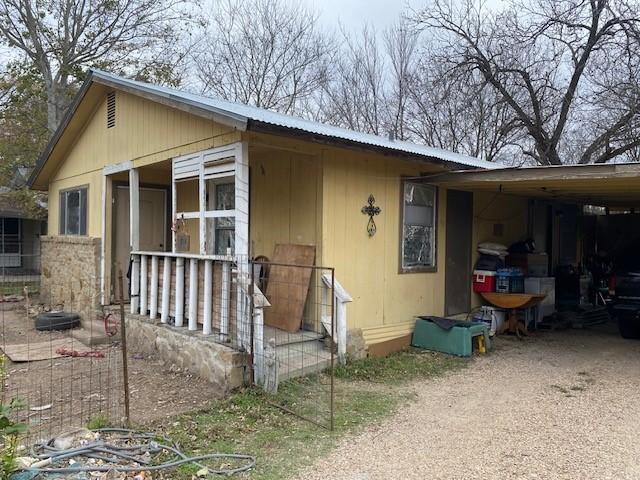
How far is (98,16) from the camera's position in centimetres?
1770

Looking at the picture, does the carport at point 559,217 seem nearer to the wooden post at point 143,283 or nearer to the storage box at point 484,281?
the storage box at point 484,281

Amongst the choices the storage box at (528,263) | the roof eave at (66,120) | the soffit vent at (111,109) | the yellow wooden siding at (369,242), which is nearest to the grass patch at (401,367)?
the yellow wooden siding at (369,242)

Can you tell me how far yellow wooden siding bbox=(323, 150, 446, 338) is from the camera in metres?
6.27

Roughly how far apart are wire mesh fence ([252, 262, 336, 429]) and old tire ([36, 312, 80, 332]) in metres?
3.95

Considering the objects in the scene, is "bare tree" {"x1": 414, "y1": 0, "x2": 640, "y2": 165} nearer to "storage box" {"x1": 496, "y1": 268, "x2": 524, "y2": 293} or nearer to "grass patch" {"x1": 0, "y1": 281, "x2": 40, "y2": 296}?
"storage box" {"x1": 496, "y1": 268, "x2": 524, "y2": 293}

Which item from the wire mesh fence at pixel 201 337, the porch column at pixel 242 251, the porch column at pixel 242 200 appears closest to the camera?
the wire mesh fence at pixel 201 337

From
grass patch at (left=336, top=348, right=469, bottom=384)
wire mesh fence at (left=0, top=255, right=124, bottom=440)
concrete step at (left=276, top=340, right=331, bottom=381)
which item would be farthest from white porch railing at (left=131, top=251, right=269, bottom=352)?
grass patch at (left=336, top=348, right=469, bottom=384)

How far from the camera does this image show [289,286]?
6.54 metres

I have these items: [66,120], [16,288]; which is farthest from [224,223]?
[16,288]

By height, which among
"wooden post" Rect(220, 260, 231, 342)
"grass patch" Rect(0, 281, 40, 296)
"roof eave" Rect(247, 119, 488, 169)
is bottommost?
"grass patch" Rect(0, 281, 40, 296)

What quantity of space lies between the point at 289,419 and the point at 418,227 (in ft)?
12.6

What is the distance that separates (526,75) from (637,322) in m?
10.9

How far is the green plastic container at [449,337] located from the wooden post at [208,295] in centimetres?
301

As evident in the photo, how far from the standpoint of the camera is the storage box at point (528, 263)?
28.9ft
